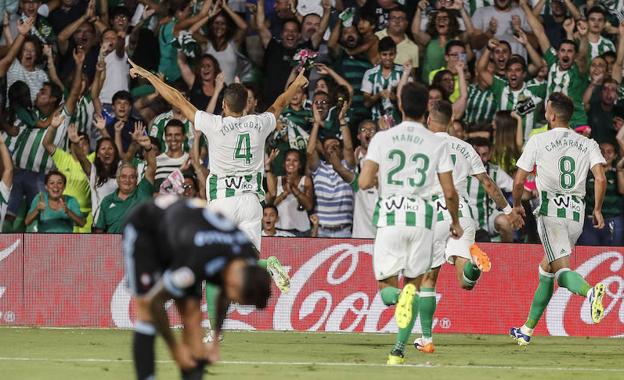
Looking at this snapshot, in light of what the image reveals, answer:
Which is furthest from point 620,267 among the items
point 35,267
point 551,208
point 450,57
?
point 35,267

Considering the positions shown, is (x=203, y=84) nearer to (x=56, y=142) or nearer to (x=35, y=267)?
(x=56, y=142)

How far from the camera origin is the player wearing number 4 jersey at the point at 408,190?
11.4 meters

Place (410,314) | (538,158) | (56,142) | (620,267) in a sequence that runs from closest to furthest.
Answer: (410,314)
(538,158)
(620,267)
(56,142)

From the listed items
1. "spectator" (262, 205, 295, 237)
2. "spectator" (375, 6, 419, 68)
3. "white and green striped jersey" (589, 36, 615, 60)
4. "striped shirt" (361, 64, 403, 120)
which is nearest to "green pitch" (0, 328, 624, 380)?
"spectator" (262, 205, 295, 237)

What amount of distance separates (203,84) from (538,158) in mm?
6375

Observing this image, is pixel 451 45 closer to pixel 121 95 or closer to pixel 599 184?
pixel 121 95

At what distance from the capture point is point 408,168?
452 inches

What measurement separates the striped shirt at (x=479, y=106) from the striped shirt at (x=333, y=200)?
2.24 metres

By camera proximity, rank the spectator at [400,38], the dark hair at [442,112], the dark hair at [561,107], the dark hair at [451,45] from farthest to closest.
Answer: the spectator at [400,38]
the dark hair at [451,45]
the dark hair at [561,107]
the dark hair at [442,112]

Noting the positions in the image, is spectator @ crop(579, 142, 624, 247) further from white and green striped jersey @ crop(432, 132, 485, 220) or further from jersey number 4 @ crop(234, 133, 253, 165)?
jersey number 4 @ crop(234, 133, 253, 165)

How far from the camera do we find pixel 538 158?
1428 centimetres

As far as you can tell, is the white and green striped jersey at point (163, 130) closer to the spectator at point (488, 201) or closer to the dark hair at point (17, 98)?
the dark hair at point (17, 98)

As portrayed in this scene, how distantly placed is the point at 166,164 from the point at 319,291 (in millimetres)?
2918

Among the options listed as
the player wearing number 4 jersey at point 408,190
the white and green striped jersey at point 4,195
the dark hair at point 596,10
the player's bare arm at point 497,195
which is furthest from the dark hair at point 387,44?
the player wearing number 4 jersey at point 408,190
